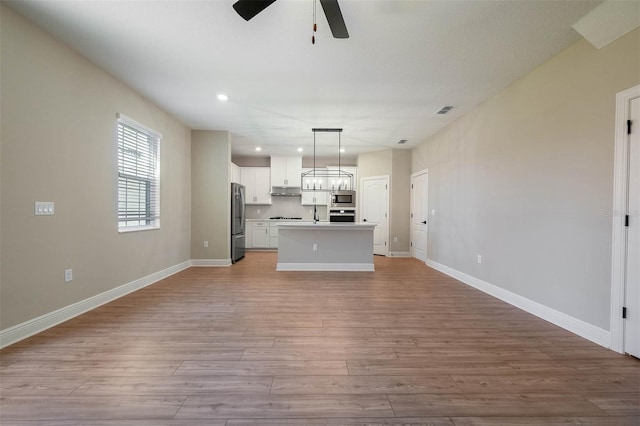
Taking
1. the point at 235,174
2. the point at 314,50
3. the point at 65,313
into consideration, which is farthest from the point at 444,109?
the point at 65,313

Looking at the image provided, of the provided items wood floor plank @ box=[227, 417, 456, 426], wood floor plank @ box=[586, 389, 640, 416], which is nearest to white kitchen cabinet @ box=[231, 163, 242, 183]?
wood floor plank @ box=[227, 417, 456, 426]

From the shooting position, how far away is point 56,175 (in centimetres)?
261

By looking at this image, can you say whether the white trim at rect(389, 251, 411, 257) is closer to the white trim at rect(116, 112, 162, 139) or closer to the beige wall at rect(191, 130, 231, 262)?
the beige wall at rect(191, 130, 231, 262)

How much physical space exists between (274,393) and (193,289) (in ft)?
8.89

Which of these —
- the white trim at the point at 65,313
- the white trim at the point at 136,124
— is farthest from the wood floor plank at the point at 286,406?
the white trim at the point at 136,124

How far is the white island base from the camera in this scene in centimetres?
522

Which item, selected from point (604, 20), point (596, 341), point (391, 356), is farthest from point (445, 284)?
point (604, 20)

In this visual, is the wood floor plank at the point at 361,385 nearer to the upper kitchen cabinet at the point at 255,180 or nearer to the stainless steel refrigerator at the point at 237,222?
→ the stainless steel refrigerator at the point at 237,222

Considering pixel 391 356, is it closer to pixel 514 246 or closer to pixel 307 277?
pixel 514 246

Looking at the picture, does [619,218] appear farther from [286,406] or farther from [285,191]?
[285,191]

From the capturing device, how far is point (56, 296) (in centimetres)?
263

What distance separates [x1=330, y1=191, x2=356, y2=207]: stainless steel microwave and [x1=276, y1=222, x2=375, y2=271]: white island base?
7.41ft

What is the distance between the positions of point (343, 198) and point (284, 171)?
1.83 metres

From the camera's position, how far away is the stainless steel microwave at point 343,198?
24.2ft
